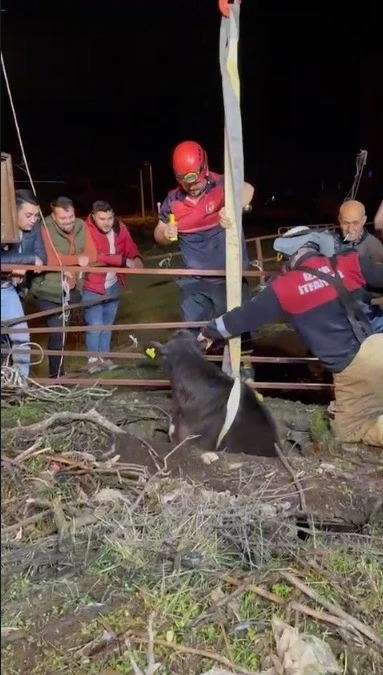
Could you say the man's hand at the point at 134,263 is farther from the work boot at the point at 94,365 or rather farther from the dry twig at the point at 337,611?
the dry twig at the point at 337,611

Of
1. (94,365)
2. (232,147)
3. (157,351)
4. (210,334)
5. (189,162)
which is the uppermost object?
(232,147)

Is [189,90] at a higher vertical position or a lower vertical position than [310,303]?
higher

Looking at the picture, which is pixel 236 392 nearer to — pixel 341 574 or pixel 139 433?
pixel 139 433

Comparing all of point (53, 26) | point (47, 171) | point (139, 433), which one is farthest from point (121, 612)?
point (47, 171)

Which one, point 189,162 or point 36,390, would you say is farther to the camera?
point 189,162

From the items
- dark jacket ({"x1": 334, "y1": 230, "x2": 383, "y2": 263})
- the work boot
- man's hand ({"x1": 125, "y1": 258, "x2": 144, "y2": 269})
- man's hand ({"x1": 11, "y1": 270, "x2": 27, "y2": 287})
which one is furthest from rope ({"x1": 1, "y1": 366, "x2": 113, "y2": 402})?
dark jacket ({"x1": 334, "y1": 230, "x2": 383, "y2": 263})

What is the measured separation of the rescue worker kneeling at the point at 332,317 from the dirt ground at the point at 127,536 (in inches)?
14.6

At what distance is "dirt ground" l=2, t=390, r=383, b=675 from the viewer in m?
3.23

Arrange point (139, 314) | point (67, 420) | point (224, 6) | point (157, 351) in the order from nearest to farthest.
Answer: point (224, 6) → point (67, 420) → point (157, 351) → point (139, 314)

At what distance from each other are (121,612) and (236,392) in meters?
1.76

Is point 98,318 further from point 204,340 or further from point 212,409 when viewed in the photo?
point 212,409

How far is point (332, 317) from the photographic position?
478 cm

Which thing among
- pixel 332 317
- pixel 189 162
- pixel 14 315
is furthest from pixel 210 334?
pixel 14 315

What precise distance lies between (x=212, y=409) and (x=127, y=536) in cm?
135
